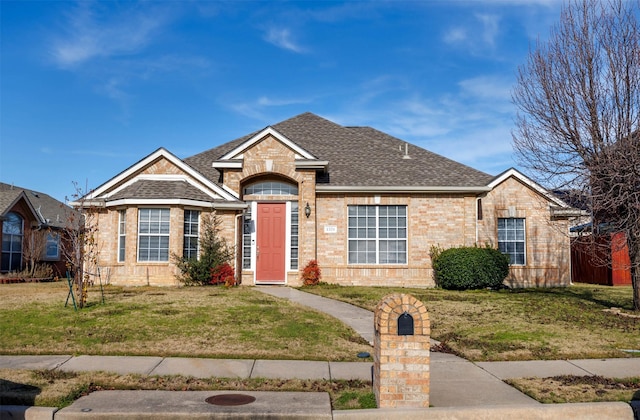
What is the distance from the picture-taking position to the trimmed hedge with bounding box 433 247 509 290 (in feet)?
55.9

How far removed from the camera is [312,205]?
17703 mm

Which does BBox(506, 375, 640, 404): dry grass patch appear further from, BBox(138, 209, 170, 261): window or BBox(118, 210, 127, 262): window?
BBox(118, 210, 127, 262): window

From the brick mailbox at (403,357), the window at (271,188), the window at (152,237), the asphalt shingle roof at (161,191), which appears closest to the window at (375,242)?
the window at (271,188)

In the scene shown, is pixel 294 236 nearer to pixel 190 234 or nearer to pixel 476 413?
pixel 190 234

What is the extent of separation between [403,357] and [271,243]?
1247 centimetres

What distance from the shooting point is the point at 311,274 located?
17328 millimetres

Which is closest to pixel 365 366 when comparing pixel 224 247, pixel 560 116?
pixel 560 116

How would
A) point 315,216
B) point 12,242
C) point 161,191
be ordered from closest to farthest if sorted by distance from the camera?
point 161,191, point 315,216, point 12,242

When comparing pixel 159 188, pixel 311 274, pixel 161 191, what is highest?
pixel 159 188

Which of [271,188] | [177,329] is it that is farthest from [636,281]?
[271,188]

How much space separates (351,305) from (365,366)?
5.39 meters

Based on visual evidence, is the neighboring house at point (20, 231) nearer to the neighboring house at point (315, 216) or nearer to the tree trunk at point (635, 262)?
the neighboring house at point (315, 216)

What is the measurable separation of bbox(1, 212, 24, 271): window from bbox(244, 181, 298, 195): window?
13.7 m

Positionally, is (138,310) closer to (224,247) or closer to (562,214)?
(224,247)
